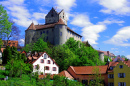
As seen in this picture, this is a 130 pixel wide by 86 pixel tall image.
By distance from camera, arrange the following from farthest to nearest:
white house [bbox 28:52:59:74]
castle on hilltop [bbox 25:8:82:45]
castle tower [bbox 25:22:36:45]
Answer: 1. castle tower [bbox 25:22:36:45]
2. castle on hilltop [bbox 25:8:82:45]
3. white house [bbox 28:52:59:74]

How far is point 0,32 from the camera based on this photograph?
43.8 meters

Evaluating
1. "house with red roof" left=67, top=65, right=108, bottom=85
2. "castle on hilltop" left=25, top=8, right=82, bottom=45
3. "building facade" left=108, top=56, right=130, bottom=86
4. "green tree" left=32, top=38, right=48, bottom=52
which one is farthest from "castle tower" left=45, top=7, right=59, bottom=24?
"building facade" left=108, top=56, right=130, bottom=86

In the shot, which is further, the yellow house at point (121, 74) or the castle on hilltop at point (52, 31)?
the castle on hilltop at point (52, 31)

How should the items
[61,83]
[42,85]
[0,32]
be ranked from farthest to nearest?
[0,32] < [42,85] < [61,83]

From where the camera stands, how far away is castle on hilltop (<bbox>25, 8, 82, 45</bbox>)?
80562mm

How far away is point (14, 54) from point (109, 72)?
883 inches

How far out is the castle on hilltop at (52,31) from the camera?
3172 inches

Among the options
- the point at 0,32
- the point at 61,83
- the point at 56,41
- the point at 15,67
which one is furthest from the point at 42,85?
the point at 56,41

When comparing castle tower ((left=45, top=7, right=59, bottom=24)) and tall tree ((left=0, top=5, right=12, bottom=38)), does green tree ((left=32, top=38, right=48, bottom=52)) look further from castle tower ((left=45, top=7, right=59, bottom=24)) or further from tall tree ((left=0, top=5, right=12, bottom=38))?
tall tree ((left=0, top=5, right=12, bottom=38))

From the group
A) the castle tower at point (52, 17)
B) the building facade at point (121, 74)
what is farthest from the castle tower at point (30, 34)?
the building facade at point (121, 74)

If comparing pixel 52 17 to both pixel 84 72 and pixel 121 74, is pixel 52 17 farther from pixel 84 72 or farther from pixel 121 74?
pixel 121 74

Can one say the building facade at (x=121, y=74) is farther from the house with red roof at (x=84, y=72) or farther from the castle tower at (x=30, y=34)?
the castle tower at (x=30, y=34)

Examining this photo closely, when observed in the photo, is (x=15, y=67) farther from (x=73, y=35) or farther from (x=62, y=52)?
(x=73, y=35)

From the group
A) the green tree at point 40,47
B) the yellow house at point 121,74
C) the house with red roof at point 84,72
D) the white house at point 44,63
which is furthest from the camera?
the green tree at point 40,47
